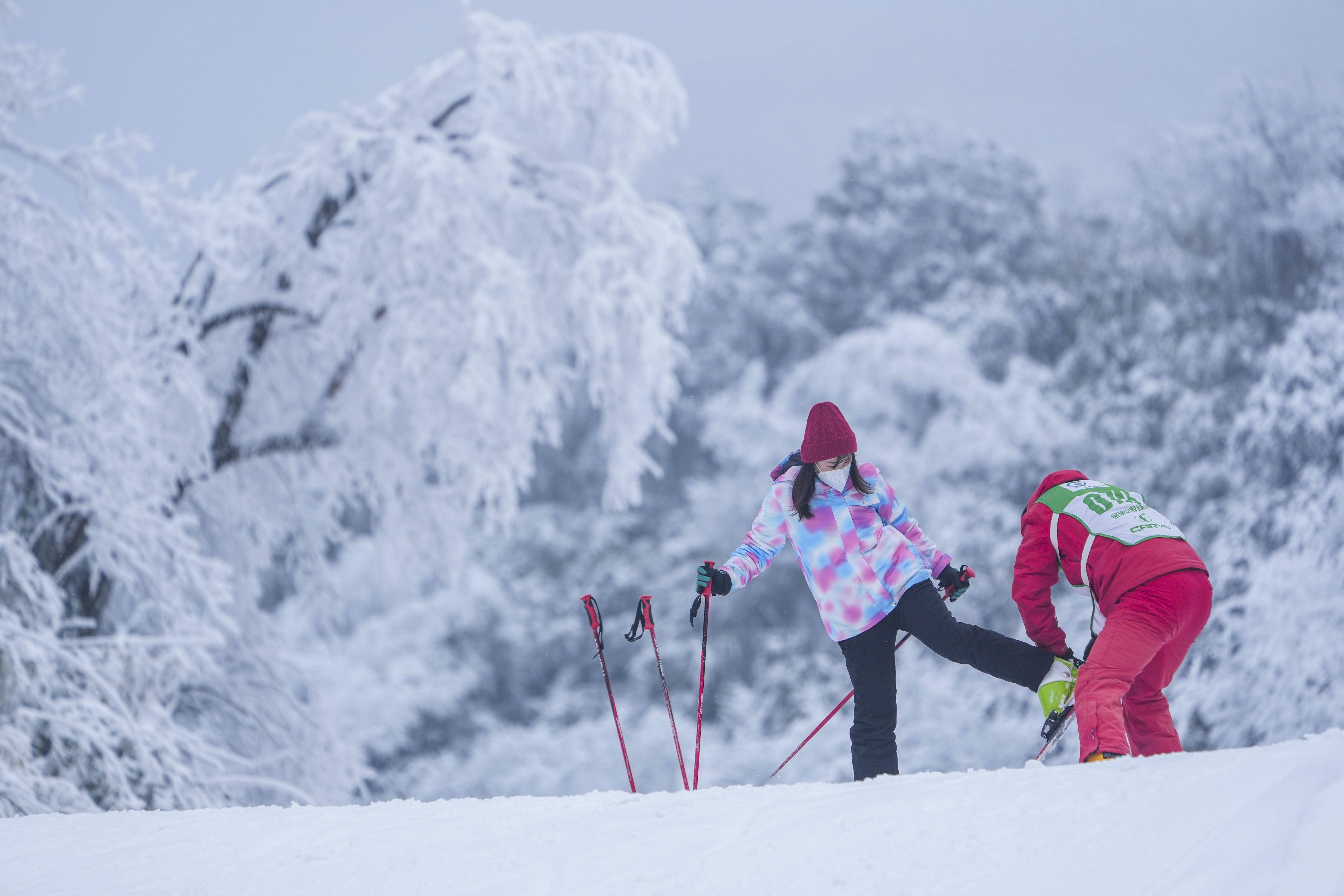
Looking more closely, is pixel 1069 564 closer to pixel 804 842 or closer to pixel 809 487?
pixel 809 487

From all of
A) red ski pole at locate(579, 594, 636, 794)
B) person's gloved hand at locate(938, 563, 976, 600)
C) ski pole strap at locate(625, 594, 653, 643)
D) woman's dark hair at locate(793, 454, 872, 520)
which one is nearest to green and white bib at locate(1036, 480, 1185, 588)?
person's gloved hand at locate(938, 563, 976, 600)

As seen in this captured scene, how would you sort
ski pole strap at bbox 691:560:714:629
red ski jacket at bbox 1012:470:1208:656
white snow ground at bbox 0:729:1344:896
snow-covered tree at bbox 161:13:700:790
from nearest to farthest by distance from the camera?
white snow ground at bbox 0:729:1344:896, red ski jacket at bbox 1012:470:1208:656, ski pole strap at bbox 691:560:714:629, snow-covered tree at bbox 161:13:700:790

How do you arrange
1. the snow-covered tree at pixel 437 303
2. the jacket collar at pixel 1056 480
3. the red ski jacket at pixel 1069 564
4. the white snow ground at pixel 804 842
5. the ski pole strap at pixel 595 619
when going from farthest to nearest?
the snow-covered tree at pixel 437 303 → the ski pole strap at pixel 595 619 → the jacket collar at pixel 1056 480 → the red ski jacket at pixel 1069 564 → the white snow ground at pixel 804 842

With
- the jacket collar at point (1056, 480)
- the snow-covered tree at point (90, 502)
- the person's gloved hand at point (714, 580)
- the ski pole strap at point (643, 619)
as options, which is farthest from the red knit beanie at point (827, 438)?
the snow-covered tree at point (90, 502)

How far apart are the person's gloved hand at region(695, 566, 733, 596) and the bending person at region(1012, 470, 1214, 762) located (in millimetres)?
718

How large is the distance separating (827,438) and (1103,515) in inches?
27.0

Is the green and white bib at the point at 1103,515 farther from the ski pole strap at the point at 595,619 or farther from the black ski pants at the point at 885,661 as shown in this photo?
the ski pole strap at the point at 595,619

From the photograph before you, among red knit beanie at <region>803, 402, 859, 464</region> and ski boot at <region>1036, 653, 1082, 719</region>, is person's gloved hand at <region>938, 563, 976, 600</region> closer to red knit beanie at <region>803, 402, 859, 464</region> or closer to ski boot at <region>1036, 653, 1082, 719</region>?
ski boot at <region>1036, 653, 1082, 719</region>

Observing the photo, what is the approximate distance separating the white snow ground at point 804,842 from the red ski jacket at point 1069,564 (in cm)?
45

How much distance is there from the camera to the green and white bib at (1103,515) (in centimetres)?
247

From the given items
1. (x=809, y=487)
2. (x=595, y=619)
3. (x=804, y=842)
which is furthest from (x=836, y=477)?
Answer: (x=804, y=842)

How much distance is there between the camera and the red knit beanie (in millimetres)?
2740

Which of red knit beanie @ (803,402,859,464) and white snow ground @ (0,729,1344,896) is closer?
white snow ground @ (0,729,1344,896)

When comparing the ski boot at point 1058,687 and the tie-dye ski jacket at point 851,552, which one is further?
the tie-dye ski jacket at point 851,552
